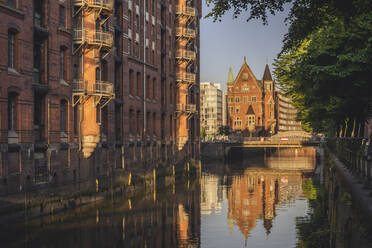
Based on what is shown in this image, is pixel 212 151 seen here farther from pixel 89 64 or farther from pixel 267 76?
pixel 89 64

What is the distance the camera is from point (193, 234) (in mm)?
27391

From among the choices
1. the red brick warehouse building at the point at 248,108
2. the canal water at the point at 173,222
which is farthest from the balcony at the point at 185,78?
the red brick warehouse building at the point at 248,108

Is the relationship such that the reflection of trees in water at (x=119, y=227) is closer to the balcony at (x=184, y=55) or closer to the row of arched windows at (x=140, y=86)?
the row of arched windows at (x=140, y=86)

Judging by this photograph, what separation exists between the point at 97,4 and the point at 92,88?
6152 mm

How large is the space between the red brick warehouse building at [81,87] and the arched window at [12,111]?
0.18 feet

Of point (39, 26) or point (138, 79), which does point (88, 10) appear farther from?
point (138, 79)

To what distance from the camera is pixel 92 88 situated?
122 ft

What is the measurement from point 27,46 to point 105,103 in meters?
10.1

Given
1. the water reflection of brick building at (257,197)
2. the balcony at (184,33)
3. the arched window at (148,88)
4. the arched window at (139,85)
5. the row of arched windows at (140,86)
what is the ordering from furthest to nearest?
the balcony at (184,33) → the arched window at (148,88) → the arched window at (139,85) → the row of arched windows at (140,86) → the water reflection of brick building at (257,197)

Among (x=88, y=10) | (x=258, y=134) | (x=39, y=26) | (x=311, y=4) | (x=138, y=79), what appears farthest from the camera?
(x=258, y=134)

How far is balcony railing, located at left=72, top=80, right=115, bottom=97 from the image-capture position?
36438mm

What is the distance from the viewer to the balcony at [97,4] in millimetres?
36594

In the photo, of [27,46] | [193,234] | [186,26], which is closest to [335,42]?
[193,234]

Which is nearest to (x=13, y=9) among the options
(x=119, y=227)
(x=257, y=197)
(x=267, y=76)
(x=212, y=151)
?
(x=119, y=227)
